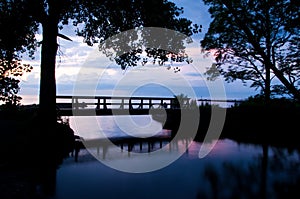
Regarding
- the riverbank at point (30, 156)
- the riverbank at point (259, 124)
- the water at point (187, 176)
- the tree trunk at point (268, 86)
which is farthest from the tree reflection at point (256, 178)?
the tree trunk at point (268, 86)

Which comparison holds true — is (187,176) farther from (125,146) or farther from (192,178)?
(125,146)

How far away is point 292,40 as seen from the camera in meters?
24.2

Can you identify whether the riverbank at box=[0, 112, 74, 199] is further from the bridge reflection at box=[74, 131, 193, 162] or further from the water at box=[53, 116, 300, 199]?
the bridge reflection at box=[74, 131, 193, 162]

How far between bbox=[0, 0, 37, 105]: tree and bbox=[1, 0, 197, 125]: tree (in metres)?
0.33

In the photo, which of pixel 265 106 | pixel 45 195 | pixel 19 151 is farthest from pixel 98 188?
pixel 265 106

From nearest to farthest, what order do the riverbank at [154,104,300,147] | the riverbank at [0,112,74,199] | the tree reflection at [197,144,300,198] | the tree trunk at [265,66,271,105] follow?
1. the riverbank at [0,112,74,199]
2. the tree reflection at [197,144,300,198]
3. the riverbank at [154,104,300,147]
4. the tree trunk at [265,66,271,105]

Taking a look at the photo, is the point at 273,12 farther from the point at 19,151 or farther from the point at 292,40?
the point at 19,151

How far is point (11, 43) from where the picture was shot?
1582 centimetres

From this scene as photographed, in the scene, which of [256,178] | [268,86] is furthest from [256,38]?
[256,178]

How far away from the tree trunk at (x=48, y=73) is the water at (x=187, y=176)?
339cm

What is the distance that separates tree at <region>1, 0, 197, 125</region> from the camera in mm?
15742

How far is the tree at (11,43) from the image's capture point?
1383cm

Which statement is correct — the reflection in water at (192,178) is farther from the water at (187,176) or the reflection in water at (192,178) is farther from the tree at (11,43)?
the tree at (11,43)

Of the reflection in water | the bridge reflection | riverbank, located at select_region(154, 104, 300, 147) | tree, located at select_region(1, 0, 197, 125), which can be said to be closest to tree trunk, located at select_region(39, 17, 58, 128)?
tree, located at select_region(1, 0, 197, 125)
